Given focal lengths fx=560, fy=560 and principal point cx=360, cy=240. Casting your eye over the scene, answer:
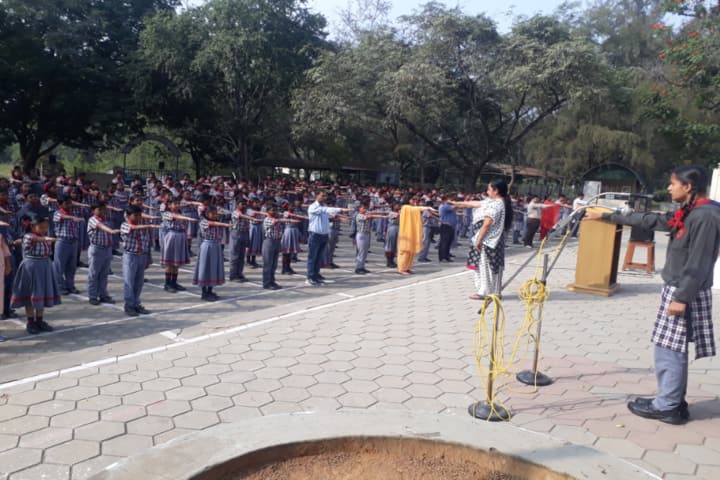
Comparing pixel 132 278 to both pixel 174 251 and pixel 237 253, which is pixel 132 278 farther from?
pixel 237 253

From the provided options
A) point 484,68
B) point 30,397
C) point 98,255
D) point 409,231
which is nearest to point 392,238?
point 409,231

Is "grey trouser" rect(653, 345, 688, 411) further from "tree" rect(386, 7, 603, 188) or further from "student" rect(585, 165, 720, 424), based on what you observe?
"tree" rect(386, 7, 603, 188)

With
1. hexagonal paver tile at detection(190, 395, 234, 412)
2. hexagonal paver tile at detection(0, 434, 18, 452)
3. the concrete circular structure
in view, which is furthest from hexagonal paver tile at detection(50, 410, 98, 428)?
the concrete circular structure

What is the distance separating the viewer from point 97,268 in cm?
712

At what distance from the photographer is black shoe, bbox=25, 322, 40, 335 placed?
19.3ft

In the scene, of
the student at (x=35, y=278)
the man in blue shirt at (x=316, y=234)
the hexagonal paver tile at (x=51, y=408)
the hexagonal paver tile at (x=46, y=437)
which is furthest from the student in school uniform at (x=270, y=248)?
the hexagonal paver tile at (x=46, y=437)

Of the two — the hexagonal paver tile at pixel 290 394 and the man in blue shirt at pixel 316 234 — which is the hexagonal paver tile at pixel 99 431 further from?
the man in blue shirt at pixel 316 234

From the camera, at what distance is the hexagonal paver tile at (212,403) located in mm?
3885

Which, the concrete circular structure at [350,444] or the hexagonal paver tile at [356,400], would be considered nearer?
the concrete circular structure at [350,444]

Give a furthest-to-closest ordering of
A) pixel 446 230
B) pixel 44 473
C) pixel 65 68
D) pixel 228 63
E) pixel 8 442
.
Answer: pixel 65 68
pixel 228 63
pixel 446 230
pixel 8 442
pixel 44 473

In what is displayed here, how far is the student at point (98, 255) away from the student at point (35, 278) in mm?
1047

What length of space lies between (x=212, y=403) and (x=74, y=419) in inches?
34.5

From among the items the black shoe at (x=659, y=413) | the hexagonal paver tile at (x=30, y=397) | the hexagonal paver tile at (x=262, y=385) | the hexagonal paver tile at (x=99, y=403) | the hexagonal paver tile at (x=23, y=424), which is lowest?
the hexagonal paver tile at (x=23, y=424)

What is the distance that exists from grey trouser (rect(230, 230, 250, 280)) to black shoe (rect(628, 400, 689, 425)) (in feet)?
21.8
